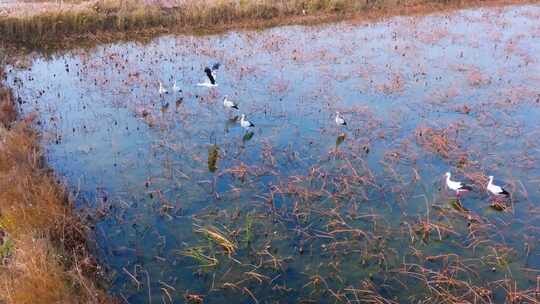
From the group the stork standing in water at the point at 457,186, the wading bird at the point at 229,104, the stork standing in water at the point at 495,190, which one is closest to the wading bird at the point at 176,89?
the wading bird at the point at 229,104

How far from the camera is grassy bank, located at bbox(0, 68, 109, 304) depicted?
6.92m

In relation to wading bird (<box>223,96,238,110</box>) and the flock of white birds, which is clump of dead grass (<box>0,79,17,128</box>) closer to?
the flock of white birds

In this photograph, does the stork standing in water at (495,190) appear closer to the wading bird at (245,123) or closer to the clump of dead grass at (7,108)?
the wading bird at (245,123)

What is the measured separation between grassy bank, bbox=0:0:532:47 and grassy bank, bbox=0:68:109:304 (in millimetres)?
11642

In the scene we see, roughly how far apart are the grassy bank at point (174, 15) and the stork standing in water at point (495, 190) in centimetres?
1723

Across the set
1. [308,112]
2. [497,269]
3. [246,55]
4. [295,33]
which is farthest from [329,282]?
[295,33]

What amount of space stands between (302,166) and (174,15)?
50.7 ft

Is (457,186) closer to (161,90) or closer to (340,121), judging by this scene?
(340,121)

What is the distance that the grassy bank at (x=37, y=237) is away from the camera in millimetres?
6922

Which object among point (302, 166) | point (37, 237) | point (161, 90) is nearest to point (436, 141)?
point (302, 166)

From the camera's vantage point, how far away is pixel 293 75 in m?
17.8

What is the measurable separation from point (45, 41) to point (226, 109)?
37.5 ft

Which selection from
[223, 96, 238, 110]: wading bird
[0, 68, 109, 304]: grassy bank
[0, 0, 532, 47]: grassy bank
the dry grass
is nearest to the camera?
[0, 68, 109, 304]: grassy bank

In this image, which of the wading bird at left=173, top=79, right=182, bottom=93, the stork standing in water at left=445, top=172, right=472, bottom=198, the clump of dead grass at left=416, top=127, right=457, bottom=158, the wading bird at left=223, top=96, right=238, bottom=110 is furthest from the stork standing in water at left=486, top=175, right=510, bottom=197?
the wading bird at left=173, top=79, right=182, bottom=93
